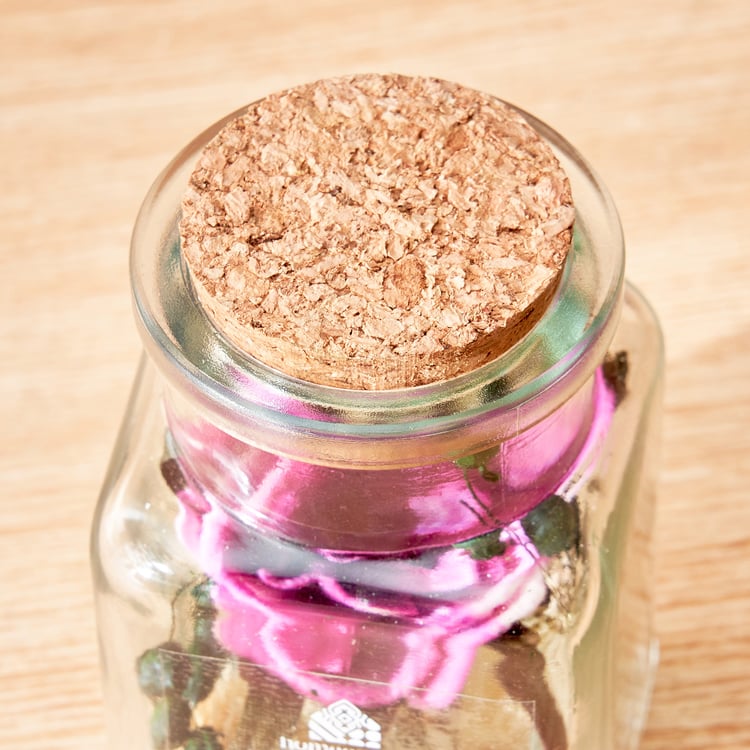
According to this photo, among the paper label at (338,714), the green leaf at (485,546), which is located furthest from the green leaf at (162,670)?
the green leaf at (485,546)

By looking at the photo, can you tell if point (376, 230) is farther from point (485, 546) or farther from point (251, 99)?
point (251, 99)

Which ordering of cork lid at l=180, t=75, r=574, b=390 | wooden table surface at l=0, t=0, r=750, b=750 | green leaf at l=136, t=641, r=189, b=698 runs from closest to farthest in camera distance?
cork lid at l=180, t=75, r=574, b=390 → green leaf at l=136, t=641, r=189, b=698 → wooden table surface at l=0, t=0, r=750, b=750

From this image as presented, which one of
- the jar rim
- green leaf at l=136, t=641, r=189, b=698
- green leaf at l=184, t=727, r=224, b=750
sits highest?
the jar rim

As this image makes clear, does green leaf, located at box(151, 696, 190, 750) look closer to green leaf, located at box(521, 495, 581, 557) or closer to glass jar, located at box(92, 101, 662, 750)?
glass jar, located at box(92, 101, 662, 750)

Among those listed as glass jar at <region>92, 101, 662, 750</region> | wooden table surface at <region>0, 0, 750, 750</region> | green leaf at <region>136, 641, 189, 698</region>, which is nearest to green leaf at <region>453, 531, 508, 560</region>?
glass jar at <region>92, 101, 662, 750</region>

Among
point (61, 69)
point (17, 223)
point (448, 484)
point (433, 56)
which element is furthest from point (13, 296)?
point (448, 484)
